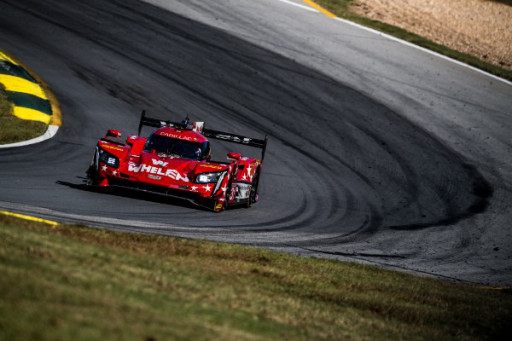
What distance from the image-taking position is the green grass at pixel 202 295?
4.41m

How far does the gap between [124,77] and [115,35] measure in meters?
2.76

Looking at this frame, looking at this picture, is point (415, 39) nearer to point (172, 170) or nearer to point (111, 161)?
point (172, 170)

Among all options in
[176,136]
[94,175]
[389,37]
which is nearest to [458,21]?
[389,37]

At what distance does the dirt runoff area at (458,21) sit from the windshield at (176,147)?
1489 cm

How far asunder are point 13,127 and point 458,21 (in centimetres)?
1881

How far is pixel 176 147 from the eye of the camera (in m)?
12.7

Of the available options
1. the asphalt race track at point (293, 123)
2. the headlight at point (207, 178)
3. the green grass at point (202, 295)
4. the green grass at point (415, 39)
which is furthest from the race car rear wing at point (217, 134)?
the green grass at point (415, 39)

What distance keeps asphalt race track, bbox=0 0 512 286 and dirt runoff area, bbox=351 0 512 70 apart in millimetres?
2331

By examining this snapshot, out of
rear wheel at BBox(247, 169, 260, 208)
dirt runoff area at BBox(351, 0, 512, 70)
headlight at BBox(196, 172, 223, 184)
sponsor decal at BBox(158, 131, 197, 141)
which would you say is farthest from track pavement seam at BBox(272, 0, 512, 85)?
headlight at BBox(196, 172, 223, 184)

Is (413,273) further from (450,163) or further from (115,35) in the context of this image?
(115,35)

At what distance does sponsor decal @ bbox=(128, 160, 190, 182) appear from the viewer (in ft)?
38.0

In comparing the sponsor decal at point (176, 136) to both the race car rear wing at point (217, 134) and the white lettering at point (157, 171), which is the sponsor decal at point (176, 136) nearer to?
the race car rear wing at point (217, 134)

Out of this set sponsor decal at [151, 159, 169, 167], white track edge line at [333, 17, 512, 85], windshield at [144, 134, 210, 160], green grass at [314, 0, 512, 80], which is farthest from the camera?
green grass at [314, 0, 512, 80]

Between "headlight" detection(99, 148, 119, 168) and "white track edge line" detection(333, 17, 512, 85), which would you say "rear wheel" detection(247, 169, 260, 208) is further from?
"white track edge line" detection(333, 17, 512, 85)
